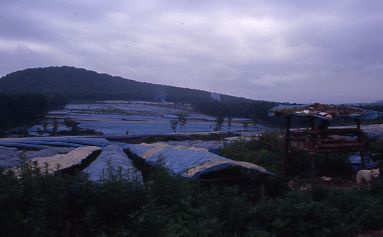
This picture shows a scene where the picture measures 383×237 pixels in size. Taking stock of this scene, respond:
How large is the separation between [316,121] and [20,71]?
2512 centimetres

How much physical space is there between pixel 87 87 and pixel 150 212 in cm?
2651

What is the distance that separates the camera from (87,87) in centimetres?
2942

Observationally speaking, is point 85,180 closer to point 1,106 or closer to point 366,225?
point 366,225

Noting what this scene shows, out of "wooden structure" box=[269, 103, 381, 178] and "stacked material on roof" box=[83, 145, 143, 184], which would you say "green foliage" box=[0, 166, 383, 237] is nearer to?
"stacked material on roof" box=[83, 145, 143, 184]

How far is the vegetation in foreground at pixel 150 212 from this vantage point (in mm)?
3838

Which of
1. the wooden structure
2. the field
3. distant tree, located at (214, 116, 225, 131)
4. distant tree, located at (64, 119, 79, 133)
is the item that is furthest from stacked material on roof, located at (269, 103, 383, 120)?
distant tree, located at (64, 119, 79, 133)

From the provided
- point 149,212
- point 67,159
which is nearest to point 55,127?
point 67,159

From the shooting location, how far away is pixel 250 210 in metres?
4.81

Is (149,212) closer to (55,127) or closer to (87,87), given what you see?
(55,127)

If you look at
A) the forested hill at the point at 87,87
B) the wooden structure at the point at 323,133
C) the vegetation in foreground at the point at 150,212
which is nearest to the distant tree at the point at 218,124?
the forested hill at the point at 87,87

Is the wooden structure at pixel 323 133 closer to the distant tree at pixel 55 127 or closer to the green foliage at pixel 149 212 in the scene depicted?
the green foliage at pixel 149 212

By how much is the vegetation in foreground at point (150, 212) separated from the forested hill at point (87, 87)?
20.7 m

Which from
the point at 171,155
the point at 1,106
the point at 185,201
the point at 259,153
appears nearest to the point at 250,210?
the point at 185,201

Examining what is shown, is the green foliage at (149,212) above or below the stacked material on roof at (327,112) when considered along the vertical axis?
below
